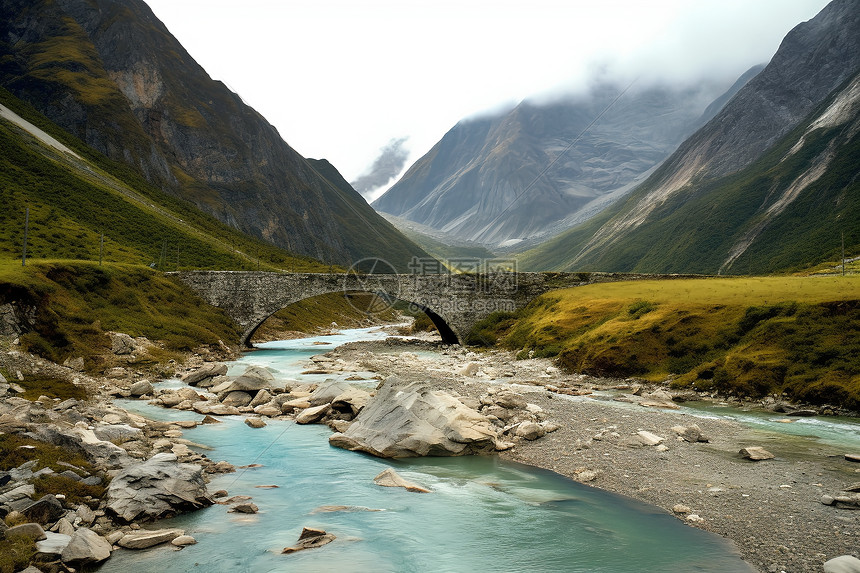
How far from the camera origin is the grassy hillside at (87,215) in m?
54.4

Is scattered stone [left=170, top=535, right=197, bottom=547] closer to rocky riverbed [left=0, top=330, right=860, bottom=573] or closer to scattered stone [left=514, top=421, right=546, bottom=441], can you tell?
rocky riverbed [left=0, top=330, right=860, bottom=573]

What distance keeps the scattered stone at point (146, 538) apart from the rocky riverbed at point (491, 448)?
0.04 metres

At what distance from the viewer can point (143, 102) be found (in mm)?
156625

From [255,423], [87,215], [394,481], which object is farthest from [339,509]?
[87,215]

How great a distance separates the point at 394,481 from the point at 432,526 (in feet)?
9.99

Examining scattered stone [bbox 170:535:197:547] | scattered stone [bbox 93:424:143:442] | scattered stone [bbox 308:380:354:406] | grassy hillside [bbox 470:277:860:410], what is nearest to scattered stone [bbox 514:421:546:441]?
scattered stone [bbox 308:380:354:406]

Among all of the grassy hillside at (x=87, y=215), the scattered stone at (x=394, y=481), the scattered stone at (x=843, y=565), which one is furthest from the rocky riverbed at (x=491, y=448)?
the grassy hillside at (x=87, y=215)

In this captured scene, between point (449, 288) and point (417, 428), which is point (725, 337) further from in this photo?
point (449, 288)

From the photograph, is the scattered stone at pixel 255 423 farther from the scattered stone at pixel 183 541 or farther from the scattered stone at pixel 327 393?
the scattered stone at pixel 183 541

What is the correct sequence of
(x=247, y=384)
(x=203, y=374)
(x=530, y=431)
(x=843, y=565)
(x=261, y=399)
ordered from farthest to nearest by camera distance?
(x=203, y=374) → (x=247, y=384) → (x=261, y=399) → (x=530, y=431) → (x=843, y=565)

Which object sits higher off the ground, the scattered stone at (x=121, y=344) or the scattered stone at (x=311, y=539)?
the scattered stone at (x=121, y=344)

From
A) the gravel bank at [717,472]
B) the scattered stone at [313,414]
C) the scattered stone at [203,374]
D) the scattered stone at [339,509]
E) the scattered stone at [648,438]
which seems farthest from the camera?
the scattered stone at [203,374]

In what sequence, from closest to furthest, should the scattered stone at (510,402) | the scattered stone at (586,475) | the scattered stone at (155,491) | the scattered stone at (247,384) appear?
1. the scattered stone at (155,491)
2. the scattered stone at (586,475)
3. the scattered stone at (510,402)
4. the scattered stone at (247,384)

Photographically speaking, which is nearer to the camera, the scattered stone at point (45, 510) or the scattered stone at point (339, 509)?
the scattered stone at point (45, 510)
